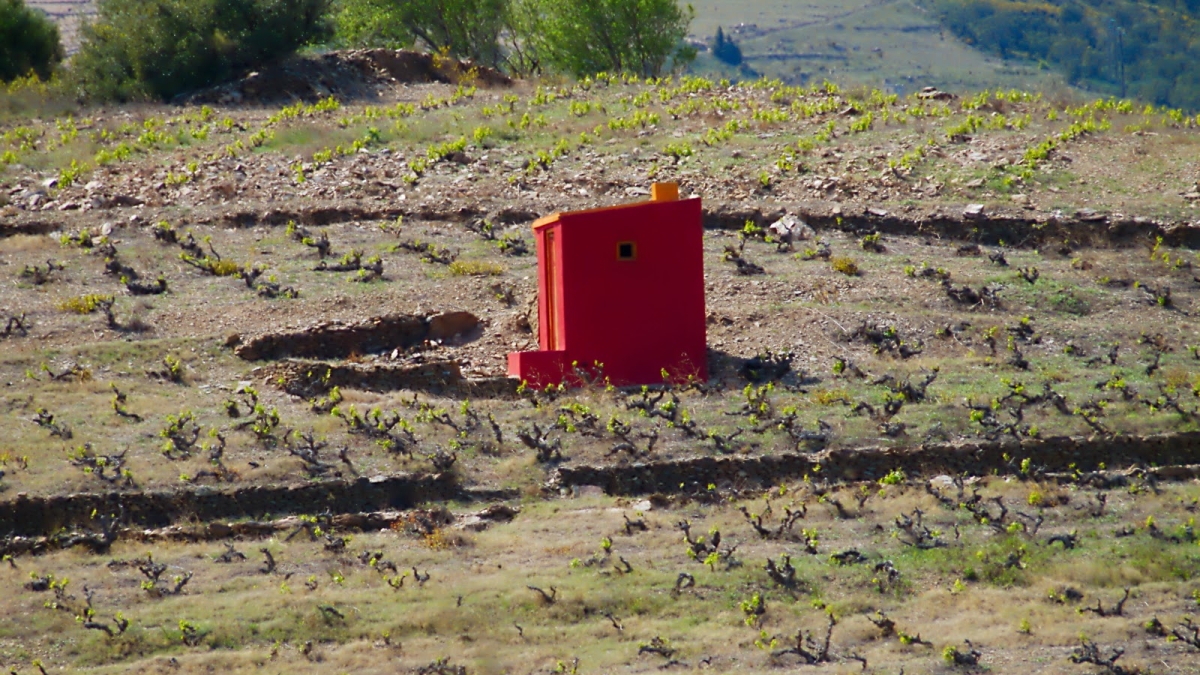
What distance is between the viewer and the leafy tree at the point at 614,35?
41.6 meters

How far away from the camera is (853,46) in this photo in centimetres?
12144

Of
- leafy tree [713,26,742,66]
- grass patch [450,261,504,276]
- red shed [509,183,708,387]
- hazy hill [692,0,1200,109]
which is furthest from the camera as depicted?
leafy tree [713,26,742,66]

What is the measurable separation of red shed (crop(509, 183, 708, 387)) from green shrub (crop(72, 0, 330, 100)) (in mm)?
19064

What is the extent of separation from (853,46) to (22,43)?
95.8 meters

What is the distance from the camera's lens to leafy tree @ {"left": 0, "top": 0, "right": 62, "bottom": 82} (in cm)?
3591

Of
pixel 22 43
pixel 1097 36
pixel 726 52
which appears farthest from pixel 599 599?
pixel 1097 36

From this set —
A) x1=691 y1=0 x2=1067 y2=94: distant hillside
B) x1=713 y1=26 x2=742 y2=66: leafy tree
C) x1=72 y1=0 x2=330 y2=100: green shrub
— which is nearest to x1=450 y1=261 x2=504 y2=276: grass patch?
x1=72 y1=0 x2=330 y2=100: green shrub

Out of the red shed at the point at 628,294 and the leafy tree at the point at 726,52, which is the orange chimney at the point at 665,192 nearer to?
the red shed at the point at 628,294

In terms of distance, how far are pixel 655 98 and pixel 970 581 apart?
1994 cm

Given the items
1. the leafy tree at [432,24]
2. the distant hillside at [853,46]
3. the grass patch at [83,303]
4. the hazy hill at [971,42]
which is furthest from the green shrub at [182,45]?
the hazy hill at [971,42]

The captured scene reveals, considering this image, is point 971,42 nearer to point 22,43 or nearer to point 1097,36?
point 1097,36

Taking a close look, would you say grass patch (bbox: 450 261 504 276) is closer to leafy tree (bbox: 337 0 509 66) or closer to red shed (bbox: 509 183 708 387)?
red shed (bbox: 509 183 708 387)

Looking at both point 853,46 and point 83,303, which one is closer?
point 83,303

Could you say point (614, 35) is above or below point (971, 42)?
below
